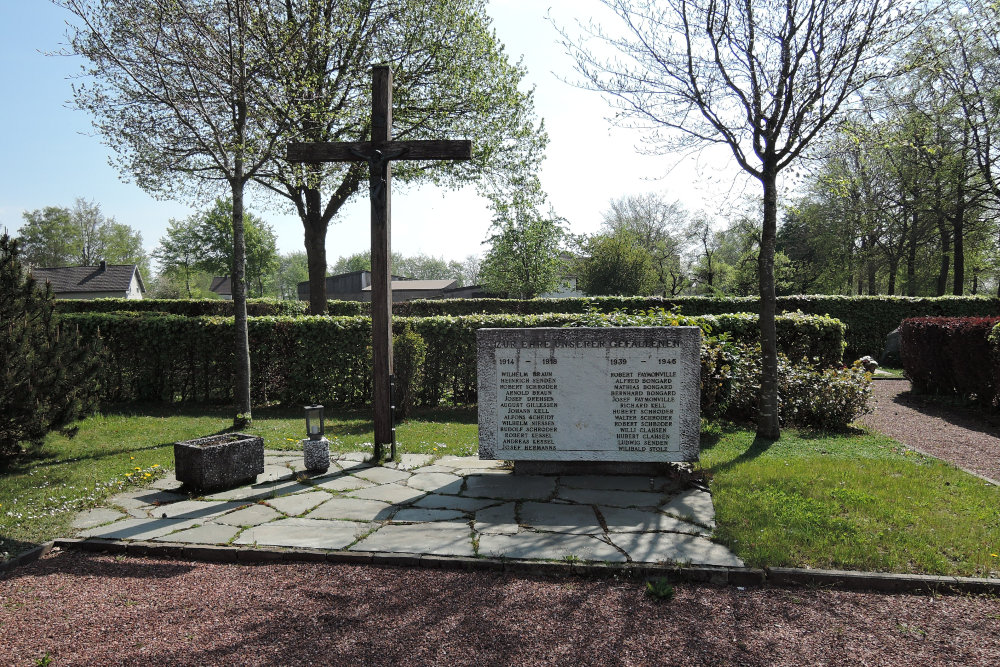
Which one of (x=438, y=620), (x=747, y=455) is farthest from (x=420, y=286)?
(x=438, y=620)

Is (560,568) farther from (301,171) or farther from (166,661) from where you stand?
(301,171)

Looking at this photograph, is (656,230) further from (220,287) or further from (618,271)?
(220,287)

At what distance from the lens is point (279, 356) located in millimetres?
10000

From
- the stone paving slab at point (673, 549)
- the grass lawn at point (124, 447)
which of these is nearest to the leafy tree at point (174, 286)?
the grass lawn at point (124, 447)

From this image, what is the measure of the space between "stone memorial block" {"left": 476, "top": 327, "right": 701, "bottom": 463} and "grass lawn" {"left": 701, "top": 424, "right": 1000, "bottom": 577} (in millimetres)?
773

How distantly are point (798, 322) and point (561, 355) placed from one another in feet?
17.7

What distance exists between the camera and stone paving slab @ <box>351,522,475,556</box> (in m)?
3.87

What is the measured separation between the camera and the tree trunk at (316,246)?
17.6 meters

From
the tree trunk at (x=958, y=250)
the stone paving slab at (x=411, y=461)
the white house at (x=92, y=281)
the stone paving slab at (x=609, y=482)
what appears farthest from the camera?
the white house at (x=92, y=281)

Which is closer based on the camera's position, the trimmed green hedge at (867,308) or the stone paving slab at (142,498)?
the stone paving slab at (142,498)

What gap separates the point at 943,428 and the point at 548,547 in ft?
25.2

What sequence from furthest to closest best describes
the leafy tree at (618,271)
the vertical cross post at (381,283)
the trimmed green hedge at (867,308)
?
the leafy tree at (618,271) → the trimmed green hedge at (867,308) → the vertical cross post at (381,283)

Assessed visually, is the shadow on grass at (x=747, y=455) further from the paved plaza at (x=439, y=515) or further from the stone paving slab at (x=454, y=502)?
the stone paving slab at (x=454, y=502)

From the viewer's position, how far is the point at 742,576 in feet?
11.5
